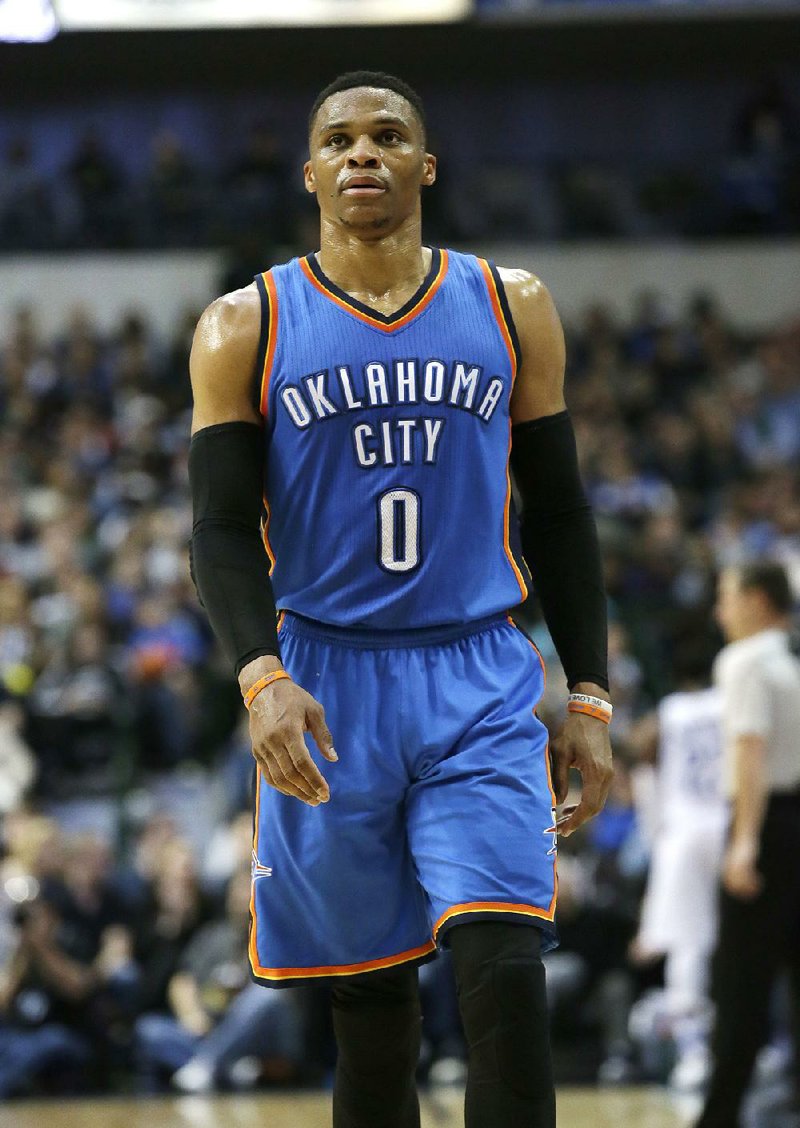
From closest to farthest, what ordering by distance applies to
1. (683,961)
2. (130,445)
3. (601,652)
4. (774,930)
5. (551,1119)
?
(551,1119) < (601,652) < (774,930) < (683,961) < (130,445)

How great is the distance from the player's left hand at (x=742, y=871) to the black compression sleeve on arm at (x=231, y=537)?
10.5ft

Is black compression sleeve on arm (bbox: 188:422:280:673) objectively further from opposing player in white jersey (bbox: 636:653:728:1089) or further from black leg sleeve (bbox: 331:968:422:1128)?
opposing player in white jersey (bbox: 636:653:728:1089)

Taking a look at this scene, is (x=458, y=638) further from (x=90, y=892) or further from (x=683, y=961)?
(x=90, y=892)

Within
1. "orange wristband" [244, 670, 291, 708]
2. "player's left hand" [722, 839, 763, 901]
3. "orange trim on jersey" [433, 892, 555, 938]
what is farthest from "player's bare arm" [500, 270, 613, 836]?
"player's left hand" [722, 839, 763, 901]

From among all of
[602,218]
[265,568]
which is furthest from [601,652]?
[602,218]

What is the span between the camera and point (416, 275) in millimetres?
3553

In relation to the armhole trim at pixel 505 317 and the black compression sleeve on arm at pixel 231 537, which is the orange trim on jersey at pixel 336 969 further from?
the armhole trim at pixel 505 317

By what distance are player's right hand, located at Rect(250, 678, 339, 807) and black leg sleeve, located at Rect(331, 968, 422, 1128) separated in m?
0.57

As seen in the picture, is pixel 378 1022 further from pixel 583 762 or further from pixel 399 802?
pixel 583 762

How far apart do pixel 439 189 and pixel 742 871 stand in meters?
11.4

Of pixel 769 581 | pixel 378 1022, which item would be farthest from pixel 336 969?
pixel 769 581

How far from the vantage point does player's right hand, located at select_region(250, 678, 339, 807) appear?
3092mm

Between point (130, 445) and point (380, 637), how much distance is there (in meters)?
10.5

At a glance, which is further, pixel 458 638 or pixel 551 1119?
pixel 458 638
